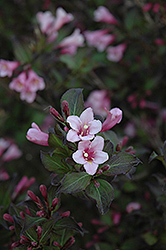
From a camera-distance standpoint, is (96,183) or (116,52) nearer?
(96,183)

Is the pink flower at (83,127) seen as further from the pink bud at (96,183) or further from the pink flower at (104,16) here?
the pink flower at (104,16)

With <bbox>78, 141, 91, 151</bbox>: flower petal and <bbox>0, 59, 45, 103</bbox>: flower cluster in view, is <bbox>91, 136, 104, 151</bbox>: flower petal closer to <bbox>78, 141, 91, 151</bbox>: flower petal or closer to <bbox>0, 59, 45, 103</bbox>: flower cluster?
<bbox>78, 141, 91, 151</bbox>: flower petal

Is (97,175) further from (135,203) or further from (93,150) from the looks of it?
(135,203)

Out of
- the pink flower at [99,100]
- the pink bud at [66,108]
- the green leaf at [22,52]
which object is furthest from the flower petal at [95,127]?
the pink flower at [99,100]

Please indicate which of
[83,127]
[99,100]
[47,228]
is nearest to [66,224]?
[47,228]

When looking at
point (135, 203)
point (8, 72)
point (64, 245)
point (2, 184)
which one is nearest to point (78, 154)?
point (64, 245)

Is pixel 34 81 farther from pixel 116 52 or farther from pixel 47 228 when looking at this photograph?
pixel 47 228

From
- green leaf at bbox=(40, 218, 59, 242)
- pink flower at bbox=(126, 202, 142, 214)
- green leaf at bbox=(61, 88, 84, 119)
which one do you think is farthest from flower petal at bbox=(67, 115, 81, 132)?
pink flower at bbox=(126, 202, 142, 214)
